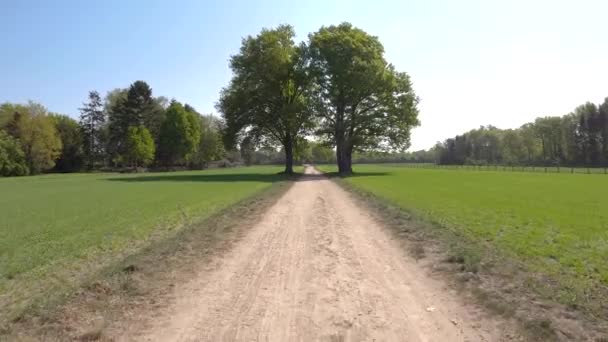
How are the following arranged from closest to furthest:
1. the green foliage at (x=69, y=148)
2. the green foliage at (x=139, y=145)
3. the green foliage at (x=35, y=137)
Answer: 1. the green foliage at (x=35, y=137)
2. the green foliage at (x=139, y=145)
3. the green foliage at (x=69, y=148)

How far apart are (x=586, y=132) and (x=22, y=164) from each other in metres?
126

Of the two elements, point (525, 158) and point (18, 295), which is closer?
point (18, 295)

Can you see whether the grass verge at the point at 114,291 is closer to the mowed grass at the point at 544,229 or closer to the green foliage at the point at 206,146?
the mowed grass at the point at 544,229

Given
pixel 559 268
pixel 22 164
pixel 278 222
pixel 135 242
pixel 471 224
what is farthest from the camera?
pixel 22 164

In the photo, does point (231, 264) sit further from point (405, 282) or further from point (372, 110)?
point (372, 110)

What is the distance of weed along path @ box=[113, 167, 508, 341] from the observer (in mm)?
5520

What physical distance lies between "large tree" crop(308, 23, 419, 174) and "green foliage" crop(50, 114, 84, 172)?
210 ft

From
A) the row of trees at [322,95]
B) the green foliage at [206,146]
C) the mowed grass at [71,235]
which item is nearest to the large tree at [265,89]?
the row of trees at [322,95]

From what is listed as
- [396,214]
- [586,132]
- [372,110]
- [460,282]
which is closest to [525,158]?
[586,132]

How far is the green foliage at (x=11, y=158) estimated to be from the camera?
235ft

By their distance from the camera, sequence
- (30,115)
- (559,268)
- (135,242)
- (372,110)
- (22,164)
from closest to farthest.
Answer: (559,268)
(135,242)
(372,110)
(22,164)
(30,115)

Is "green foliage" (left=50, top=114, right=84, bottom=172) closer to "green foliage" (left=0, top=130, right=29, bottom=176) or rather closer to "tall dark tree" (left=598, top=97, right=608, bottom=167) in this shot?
"green foliage" (left=0, top=130, right=29, bottom=176)

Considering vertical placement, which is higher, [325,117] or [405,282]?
[325,117]

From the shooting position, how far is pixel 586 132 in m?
100
